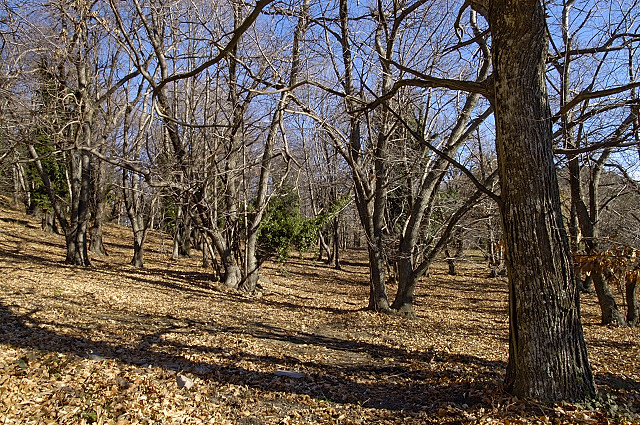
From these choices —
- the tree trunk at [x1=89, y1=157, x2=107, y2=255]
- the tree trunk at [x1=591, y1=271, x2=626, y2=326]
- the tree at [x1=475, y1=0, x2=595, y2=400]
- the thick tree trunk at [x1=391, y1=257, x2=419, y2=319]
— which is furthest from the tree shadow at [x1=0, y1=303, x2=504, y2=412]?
the tree trunk at [x1=89, y1=157, x2=107, y2=255]

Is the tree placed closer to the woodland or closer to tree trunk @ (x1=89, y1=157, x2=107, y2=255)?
the woodland

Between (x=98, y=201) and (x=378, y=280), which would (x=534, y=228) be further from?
(x=98, y=201)

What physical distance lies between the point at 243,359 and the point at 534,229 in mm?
3975

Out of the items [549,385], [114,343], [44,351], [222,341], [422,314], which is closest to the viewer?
[549,385]

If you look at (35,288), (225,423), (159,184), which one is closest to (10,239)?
(35,288)

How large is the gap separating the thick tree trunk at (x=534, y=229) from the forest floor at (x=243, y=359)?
29 cm

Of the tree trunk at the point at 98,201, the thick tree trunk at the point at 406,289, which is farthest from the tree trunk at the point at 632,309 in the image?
the tree trunk at the point at 98,201

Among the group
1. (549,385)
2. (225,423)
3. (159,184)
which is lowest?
(225,423)

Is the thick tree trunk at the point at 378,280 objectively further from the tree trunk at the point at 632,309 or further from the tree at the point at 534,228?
the tree at the point at 534,228

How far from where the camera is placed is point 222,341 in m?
6.62

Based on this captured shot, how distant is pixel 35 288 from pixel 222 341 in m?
4.44

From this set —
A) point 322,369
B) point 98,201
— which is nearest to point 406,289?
point 322,369

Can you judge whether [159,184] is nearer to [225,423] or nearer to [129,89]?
[225,423]

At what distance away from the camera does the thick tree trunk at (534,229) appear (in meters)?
3.75
